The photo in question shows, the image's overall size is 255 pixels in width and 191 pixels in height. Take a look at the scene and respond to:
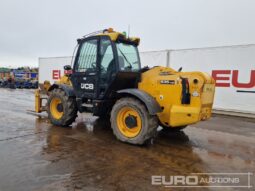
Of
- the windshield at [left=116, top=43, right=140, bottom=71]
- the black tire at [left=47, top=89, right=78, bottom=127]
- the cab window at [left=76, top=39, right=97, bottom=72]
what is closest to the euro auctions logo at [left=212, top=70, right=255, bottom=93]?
the windshield at [left=116, top=43, right=140, bottom=71]

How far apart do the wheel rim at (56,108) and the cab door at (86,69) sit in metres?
0.79

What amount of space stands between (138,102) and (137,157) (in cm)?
120

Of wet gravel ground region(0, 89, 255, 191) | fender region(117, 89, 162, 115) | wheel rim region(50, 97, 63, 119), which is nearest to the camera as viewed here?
wet gravel ground region(0, 89, 255, 191)

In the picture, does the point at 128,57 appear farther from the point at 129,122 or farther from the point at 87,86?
the point at 129,122

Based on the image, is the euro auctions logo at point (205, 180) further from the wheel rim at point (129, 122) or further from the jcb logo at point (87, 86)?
the jcb logo at point (87, 86)

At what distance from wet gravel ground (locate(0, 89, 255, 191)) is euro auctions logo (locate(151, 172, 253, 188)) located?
3.9 inches

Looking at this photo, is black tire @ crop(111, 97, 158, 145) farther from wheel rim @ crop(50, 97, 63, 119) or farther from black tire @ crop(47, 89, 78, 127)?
wheel rim @ crop(50, 97, 63, 119)

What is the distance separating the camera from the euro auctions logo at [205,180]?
3293 mm

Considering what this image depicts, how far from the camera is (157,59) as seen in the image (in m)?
12.1

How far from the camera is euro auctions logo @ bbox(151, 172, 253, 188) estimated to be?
329 centimetres

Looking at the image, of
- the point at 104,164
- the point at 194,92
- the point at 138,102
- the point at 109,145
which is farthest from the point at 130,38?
the point at 104,164

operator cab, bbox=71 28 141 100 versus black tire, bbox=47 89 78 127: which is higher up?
operator cab, bbox=71 28 141 100

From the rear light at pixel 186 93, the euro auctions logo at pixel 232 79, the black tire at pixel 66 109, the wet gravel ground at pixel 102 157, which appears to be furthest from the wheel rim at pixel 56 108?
the euro auctions logo at pixel 232 79

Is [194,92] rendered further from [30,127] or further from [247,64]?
[247,64]
